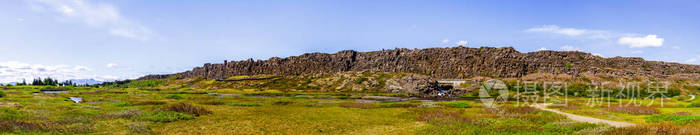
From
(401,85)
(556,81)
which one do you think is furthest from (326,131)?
(556,81)

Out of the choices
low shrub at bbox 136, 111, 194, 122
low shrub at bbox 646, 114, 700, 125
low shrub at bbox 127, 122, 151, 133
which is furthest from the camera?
low shrub at bbox 136, 111, 194, 122

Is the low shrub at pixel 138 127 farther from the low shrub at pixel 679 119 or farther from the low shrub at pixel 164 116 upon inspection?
the low shrub at pixel 679 119

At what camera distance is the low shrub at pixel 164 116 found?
1396 inches

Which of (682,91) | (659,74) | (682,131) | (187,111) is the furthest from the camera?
(659,74)

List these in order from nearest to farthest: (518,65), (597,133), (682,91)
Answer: (597,133) → (682,91) → (518,65)

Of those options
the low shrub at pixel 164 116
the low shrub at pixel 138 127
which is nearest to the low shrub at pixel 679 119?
the low shrub at pixel 138 127

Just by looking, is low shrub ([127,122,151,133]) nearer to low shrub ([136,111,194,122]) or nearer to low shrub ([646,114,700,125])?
low shrub ([136,111,194,122])

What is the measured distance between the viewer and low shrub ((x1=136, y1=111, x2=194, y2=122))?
35.5 meters

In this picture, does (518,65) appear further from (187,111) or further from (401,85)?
(187,111)

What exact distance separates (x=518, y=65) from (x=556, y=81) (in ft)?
119

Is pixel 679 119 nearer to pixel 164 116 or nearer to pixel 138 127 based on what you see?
pixel 138 127

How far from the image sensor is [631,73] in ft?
522

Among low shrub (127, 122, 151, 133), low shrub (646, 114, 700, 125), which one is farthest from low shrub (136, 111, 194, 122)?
low shrub (646, 114, 700, 125)

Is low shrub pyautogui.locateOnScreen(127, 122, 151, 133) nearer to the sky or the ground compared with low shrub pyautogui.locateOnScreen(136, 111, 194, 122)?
nearer to the ground
